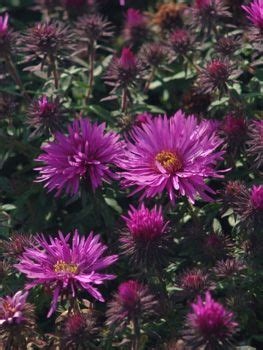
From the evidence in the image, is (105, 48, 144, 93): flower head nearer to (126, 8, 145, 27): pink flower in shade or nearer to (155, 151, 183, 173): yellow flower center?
(155, 151, 183, 173): yellow flower center

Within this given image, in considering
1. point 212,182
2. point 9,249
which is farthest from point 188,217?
point 9,249

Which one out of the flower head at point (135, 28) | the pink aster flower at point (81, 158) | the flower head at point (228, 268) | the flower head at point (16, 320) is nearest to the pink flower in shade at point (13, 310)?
the flower head at point (16, 320)

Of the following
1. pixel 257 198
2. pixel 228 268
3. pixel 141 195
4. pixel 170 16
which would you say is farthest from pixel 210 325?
pixel 170 16

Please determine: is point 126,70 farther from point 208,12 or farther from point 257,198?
point 257,198

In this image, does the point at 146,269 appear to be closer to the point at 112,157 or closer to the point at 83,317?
the point at 83,317

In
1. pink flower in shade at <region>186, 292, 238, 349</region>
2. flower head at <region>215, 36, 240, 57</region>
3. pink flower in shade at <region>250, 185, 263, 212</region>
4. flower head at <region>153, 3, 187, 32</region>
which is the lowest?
pink flower in shade at <region>186, 292, 238, 349</region>

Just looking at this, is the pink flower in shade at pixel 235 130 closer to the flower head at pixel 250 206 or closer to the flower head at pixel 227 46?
the flower head at pixel 250 206

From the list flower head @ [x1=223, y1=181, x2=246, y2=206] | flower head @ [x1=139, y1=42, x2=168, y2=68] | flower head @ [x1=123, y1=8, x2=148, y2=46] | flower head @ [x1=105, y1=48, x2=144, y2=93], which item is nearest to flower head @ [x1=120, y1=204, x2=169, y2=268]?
flower head @ [x1=223, y1=181, x2=246, y2=206]
